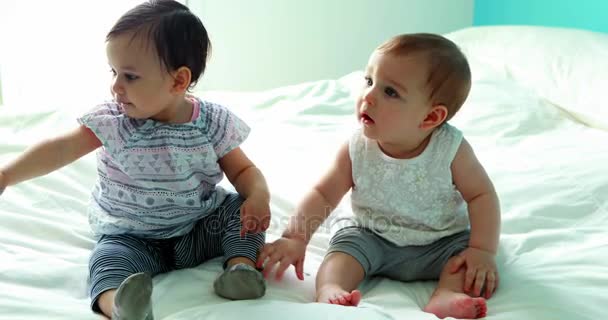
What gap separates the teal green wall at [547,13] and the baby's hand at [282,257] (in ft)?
5.39

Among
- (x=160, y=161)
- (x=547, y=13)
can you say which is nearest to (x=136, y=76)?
(x=160, y=161)

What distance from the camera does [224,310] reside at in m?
0.84

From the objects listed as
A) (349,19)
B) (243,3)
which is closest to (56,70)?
(243,3)

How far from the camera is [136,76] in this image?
99 cm

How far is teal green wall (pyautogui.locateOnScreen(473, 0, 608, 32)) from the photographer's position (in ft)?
7.21

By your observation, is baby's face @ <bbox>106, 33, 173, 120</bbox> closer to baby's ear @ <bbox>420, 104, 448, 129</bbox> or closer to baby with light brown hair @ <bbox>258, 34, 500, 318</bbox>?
baby with light brown hair @ <bbox>258, 34, 500, 318</bbox>

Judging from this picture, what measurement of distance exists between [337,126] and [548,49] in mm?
743

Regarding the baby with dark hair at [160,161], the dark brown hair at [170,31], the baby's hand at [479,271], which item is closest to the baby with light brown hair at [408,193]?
the baby's hand at [479,271]

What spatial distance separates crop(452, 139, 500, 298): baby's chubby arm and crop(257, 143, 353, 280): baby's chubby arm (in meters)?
0.19

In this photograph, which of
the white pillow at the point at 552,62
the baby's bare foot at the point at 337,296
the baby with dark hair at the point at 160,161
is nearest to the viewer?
the baby's bare foot at the point at 337,296

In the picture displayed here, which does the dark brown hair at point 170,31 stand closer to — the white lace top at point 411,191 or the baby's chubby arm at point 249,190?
the baby's chubby arm at point 249,190

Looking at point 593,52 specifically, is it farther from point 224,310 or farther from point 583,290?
point 224,310

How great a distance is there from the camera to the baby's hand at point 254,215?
1034mm

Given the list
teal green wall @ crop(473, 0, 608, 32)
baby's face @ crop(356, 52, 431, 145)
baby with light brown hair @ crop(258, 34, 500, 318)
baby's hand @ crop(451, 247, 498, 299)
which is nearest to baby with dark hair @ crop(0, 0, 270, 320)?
baby with light brown hair @ crop(258, 34, 500, 318)
